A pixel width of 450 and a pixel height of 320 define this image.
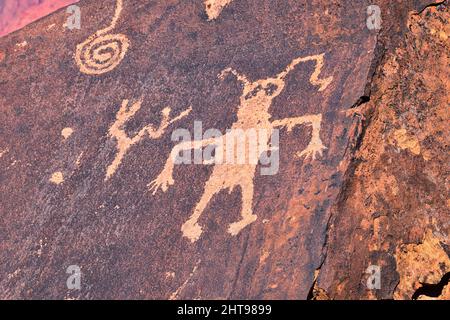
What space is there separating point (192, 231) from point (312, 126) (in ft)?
1.12

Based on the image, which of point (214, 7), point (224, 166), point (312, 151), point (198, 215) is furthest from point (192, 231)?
point (214, 7)

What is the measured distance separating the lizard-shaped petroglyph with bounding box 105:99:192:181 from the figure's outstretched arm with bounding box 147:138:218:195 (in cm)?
6

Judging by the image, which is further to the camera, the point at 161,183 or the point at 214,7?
the point at 214,7

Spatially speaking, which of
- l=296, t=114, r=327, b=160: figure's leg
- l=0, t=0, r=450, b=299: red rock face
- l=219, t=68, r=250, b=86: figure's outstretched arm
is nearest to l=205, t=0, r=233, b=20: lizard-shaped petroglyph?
l=0, t=0, r=450, b=299: red rock face

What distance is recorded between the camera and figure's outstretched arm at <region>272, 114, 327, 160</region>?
1520 mm

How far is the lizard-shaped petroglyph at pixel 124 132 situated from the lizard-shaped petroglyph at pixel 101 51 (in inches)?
5.5

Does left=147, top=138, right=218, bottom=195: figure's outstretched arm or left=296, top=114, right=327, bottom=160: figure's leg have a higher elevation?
left=147, top=138, right=218, bottom=195: figure's outstretched arm

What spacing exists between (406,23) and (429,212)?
0.43 meters

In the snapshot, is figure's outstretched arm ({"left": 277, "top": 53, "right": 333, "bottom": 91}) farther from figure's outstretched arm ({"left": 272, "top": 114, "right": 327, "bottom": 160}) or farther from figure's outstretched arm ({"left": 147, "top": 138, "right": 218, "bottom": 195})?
figure's outstretched arm ({"left": 147, "top": 138, "right": 218, "bottom": 195})

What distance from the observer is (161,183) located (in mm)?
1556

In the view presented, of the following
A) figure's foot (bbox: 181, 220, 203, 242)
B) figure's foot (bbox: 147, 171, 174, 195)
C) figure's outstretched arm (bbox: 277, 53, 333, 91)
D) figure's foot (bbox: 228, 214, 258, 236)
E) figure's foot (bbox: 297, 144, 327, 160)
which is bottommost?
figure's foot (bbox: 228, 214, 258, 236)

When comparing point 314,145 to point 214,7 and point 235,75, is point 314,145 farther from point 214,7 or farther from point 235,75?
point 214,7

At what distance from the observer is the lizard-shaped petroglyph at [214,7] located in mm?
1757

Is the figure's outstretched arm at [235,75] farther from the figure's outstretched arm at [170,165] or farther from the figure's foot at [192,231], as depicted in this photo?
the figure's foot at [192,231]
